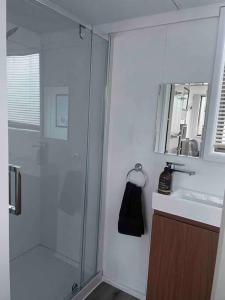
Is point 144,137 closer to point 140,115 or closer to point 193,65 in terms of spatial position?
point 140,115

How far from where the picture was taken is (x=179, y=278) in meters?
1.57

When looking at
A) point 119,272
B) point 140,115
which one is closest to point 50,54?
point 140,115

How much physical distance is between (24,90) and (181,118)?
1212 mm

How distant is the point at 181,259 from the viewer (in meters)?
1.55

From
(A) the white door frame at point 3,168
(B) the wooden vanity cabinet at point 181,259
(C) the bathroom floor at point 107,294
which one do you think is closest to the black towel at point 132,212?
(B) the wooden vanity cabinet at point 181,259

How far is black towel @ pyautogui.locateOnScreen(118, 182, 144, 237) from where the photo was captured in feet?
6.23

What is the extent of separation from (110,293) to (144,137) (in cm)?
144

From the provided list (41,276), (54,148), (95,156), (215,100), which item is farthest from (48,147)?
(215,100)

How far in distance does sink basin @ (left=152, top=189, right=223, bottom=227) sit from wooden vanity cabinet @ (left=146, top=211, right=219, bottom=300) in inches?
1.6

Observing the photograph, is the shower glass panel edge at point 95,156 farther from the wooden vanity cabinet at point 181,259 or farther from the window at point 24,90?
the wooden vanity cabinet at point 181,259

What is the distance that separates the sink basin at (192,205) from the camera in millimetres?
1413

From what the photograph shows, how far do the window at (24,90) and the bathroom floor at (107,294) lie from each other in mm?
1569

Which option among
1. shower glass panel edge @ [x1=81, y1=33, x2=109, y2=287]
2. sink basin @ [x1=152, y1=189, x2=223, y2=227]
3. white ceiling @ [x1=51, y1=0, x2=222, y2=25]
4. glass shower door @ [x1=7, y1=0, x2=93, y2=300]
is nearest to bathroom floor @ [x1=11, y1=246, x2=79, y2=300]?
glass shower door @ [x1=7, y1=0, x2=93, y2=300]

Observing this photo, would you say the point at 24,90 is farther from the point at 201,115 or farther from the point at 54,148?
the point at 201,115
